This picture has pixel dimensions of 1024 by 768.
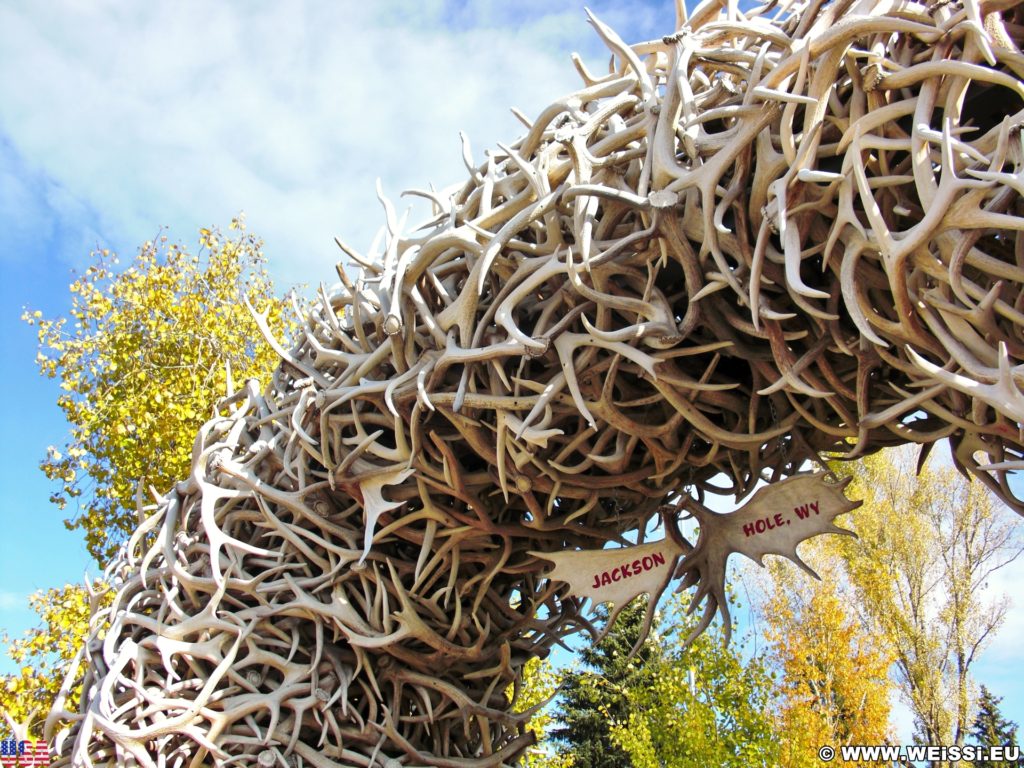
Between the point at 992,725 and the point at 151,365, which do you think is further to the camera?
the point at 992,725

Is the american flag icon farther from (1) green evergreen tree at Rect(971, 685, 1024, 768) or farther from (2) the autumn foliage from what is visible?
(1) green evergreen tree at Rect(971, 685, 1024, 768)

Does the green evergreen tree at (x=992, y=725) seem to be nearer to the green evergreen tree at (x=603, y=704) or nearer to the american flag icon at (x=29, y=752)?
the green evergreen tree at (x=603, y=704)

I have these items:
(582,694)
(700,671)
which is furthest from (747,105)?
(582,694)

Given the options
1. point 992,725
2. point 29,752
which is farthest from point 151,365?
point 992,725

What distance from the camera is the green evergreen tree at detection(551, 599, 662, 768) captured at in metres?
18.0

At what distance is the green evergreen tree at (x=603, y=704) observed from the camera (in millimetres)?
17969

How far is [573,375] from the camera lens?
13.3ft

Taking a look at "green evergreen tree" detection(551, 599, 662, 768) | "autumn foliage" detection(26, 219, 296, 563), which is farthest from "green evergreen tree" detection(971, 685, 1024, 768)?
"autumn foliage" detection(26, 219, 296, 563)

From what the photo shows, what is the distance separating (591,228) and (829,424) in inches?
52.5

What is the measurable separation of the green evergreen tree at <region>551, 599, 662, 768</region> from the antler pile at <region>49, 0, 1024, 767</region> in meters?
12.8

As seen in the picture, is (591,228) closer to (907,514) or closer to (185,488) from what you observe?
(185,488)

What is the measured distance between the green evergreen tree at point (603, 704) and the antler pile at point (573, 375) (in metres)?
12.8

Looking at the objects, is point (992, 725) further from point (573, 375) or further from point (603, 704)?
point (573, 375)

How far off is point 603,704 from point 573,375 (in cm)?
1608
